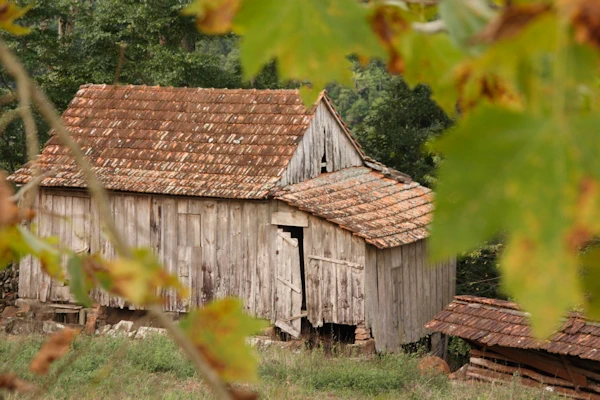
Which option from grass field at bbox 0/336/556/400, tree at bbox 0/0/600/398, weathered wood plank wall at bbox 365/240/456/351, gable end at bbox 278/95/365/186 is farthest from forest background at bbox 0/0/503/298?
tree at bbox 0/0/600/398

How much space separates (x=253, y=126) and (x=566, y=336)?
6522 mm

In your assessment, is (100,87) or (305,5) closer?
(305,5)

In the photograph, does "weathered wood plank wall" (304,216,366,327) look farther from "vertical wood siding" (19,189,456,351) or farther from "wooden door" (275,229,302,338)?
"wooden door" (275,229,302,338)

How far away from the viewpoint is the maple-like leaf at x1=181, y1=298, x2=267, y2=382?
41.4 inches

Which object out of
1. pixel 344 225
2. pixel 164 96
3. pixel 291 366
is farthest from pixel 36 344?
pixel 164 96

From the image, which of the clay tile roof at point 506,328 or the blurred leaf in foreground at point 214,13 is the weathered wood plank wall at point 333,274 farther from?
the blurred leaf in foreground at point 214,13

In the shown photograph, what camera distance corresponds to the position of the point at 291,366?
36.8 ft

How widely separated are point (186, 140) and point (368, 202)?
3.58 metres

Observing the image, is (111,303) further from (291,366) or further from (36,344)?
(291,366)

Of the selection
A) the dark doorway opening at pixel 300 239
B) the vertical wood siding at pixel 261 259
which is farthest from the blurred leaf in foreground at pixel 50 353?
the dark doorway opening at pixel 300 239

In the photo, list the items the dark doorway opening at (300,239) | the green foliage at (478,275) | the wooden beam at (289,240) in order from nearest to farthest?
1. the wooden beam at (289,240)
2. the dark doorway opening at (300,239)
3. the green foliage at (478,275)

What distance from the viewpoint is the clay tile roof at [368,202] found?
13.7m

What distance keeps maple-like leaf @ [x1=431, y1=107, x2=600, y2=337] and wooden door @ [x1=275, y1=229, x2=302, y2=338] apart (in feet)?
44.3

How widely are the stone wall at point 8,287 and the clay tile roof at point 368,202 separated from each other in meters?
7.38
